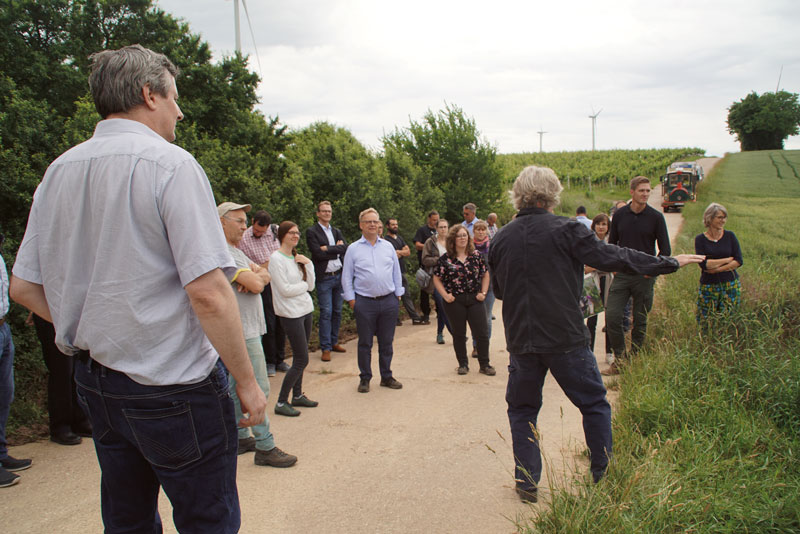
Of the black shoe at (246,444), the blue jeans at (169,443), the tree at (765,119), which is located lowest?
the black shoe at (246,444)

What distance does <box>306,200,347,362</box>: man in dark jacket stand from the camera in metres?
8.34

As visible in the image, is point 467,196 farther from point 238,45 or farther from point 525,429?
point 525,429

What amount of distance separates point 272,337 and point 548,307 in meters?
4.94

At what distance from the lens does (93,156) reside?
184cm

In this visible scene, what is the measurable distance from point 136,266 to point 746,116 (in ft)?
399

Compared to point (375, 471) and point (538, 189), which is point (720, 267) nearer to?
point (538, 189)

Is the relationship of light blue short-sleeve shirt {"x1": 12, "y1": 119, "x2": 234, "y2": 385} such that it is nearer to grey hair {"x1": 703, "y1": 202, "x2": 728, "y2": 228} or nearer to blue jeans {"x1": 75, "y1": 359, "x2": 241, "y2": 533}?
blue jeans {"x1": 75, "y1": 359, "x2": 241, "y2": 533}

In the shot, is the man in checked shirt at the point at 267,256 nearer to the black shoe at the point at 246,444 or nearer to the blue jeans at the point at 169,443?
the black shoe at the point at 246,444

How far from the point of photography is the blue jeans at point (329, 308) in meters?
8.31

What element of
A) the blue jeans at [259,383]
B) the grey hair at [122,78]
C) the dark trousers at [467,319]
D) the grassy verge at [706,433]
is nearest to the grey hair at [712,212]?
the grassy verge at [706,433]

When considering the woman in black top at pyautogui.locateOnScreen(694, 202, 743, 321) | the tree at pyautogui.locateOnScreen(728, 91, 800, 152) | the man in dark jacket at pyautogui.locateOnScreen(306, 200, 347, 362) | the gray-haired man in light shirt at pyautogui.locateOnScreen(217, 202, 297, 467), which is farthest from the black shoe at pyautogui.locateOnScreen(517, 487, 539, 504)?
the tree at pyautogui.locateOnScreen(728, 91, 800, 152)

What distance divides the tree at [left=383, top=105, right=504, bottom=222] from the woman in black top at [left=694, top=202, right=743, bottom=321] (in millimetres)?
11318

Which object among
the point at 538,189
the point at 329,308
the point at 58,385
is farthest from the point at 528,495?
the point at 329,308

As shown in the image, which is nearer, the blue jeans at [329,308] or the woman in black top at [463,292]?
the woman in black top at [463,292]
